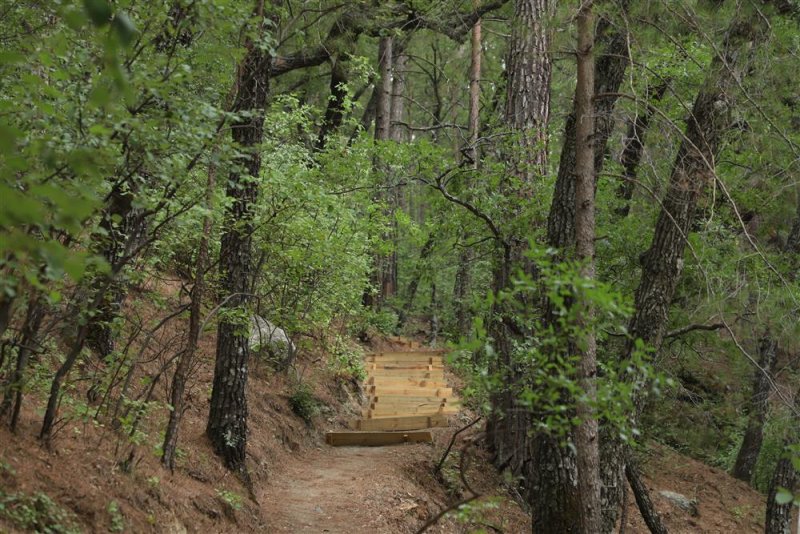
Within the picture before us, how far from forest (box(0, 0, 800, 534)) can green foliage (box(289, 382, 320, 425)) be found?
38mm

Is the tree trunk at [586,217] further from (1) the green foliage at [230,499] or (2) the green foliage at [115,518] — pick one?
(2) the green foliage at [115,518]

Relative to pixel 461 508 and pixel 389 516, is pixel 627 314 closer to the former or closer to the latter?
pixel 461 508

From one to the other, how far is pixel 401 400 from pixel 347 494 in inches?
220

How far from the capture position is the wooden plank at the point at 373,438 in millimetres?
12617

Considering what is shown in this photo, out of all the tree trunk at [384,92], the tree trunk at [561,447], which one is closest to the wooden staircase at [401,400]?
the tree trunk at [561,447]

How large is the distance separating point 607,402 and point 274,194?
592 centimetres

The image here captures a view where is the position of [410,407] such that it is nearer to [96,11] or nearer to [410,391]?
A: [410,391]

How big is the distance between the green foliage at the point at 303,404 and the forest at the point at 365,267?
38 millimetres

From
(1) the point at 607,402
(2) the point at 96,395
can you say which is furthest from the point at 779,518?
(2) the point at 96,395

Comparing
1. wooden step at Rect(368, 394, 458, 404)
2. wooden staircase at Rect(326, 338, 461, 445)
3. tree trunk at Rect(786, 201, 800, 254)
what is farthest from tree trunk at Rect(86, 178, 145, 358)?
tree trunk at Rect(786, 201, 800, 254)

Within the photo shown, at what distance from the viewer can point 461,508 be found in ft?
14.3

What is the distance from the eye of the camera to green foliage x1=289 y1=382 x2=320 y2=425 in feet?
41.6

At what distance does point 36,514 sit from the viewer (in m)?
5.00

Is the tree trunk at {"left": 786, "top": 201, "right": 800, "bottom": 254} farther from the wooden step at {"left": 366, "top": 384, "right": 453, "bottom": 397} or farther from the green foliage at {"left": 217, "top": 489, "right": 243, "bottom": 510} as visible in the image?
the green foliage at {"left": 217, "top": 489, "right": 243, "bottom": 510}
